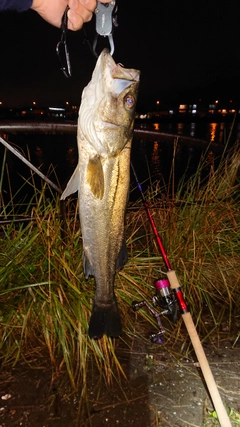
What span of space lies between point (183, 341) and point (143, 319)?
0.50m

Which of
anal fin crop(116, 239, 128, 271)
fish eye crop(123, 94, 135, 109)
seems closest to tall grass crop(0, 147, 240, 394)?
anal fin crop(116, 239, 128, 271)

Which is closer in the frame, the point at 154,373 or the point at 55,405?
the point at 55,405

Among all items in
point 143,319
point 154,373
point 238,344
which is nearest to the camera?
point 154,373

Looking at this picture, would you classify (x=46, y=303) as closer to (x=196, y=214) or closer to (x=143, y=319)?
(x=143, y=319)

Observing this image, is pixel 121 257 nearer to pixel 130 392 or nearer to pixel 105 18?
pixel 130 392

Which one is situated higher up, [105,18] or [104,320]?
[105,18]

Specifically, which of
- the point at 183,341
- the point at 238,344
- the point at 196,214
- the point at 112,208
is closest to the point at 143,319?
the point at 183,341

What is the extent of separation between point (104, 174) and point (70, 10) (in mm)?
1037

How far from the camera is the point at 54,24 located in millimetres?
2250

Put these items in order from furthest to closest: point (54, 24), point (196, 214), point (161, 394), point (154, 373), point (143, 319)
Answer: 1. point (196, 214)
2. point (143, 319)
3. point (154, 373)
4. point (161, 394)
5. point (54, 24)

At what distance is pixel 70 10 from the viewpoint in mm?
2021

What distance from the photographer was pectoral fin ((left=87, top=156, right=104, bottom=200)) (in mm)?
2125

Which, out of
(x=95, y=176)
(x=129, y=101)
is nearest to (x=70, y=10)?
(x=129, y=101)

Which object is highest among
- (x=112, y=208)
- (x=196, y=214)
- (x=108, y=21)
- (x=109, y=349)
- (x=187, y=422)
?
(x=108, y=21)
